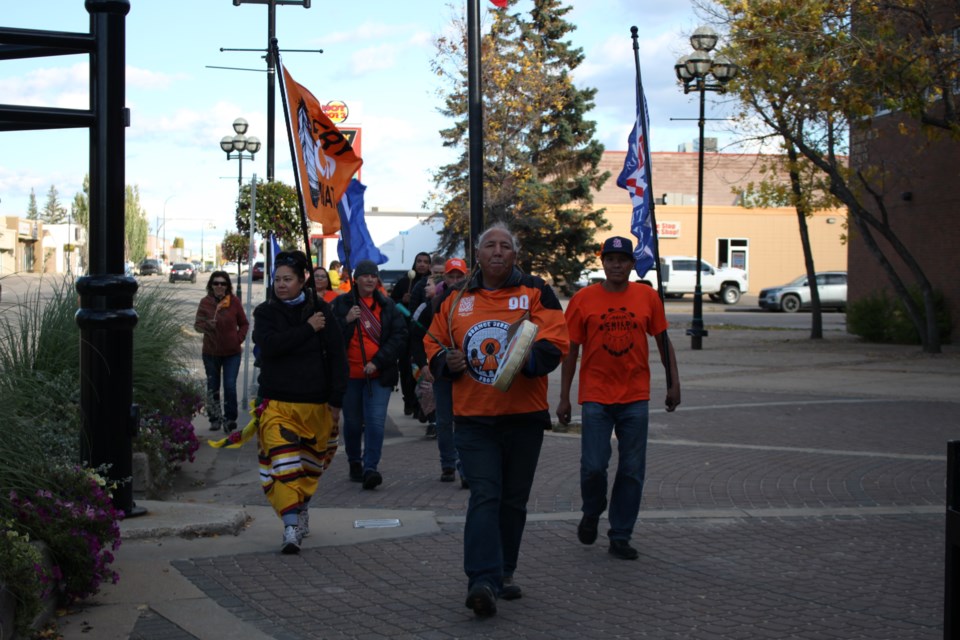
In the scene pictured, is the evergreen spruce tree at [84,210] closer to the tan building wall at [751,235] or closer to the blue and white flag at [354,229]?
the blue and white flag at [354,229]

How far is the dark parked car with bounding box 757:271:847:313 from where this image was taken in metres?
42.5

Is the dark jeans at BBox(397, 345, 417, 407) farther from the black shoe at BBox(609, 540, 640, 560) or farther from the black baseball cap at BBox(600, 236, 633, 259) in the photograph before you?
the black shoe at BBox(609, 540, 640, 560)

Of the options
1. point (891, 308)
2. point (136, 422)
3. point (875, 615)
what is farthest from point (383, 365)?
point (891, 308)

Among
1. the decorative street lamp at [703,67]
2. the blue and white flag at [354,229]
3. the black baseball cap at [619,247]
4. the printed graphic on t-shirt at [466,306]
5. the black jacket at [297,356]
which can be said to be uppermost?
the decorative street lamp at [703,67]

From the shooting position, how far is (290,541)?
6441 mm

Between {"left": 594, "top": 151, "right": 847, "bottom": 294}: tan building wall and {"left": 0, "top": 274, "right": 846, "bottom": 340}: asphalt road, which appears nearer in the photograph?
{"left": 0, "top": 274, "right": 846, "bottom": 340}: asphalt road

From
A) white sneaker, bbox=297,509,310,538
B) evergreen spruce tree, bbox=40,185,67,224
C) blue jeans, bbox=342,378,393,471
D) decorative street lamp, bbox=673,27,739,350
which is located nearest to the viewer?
white sneaker, bbox=297,509,310,538

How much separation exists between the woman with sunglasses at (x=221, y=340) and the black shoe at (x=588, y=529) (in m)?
6.07

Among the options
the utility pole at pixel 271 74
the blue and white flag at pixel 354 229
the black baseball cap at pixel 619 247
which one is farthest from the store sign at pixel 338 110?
the black baseball cap at pixel 619 247

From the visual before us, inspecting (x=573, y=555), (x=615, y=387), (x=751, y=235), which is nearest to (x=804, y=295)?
(x=751, y=235)

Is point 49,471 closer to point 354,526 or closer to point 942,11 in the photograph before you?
point 354,526

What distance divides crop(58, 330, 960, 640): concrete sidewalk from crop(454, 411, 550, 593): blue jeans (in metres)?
0.28

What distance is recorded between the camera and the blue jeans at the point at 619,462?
646 centimetres

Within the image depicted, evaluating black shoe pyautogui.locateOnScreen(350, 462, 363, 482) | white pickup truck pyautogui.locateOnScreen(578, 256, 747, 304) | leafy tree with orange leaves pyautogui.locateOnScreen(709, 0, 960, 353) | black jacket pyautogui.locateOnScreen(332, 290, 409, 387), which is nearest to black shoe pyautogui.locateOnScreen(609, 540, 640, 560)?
black jacket pyautogui.locateOnScreen(332, 290, 409, 387)
